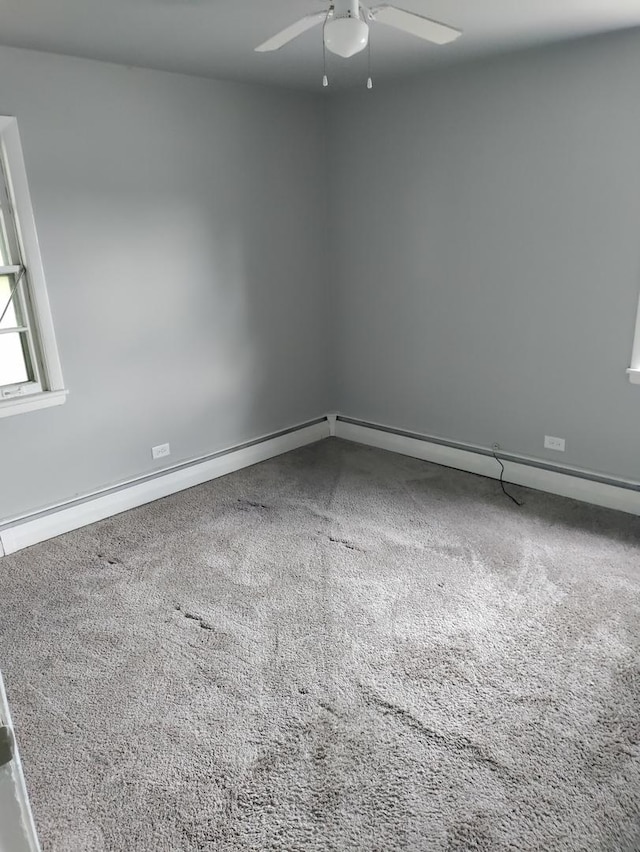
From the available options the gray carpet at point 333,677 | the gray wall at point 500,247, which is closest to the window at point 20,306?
the gray carpet at point 333,677

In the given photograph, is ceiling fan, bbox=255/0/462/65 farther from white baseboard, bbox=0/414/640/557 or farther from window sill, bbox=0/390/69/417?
white baseboard, bbox=0/414/640/557

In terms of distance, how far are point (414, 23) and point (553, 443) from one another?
8.28ft

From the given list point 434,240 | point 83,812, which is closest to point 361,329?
point 434,240

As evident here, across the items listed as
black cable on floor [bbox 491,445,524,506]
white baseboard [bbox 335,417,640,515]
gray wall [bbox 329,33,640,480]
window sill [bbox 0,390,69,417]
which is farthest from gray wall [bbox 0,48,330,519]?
black cable on floor [bbox 491,445,524,506]

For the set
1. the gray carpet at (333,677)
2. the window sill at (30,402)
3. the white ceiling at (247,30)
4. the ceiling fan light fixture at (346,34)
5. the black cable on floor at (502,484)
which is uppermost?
the white ceiling at (247,30)

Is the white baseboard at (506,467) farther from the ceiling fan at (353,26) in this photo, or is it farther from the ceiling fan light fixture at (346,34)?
the ceiling fan light fixture at (346,34)

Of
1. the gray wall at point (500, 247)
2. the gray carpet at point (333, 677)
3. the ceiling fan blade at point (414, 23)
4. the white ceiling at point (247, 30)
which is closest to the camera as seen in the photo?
the gray carpet at point (333, 677)

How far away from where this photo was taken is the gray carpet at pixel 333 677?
1.89 meters

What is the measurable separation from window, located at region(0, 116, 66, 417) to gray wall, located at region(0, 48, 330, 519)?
0.07 metres

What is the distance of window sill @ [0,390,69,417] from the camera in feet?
10.8

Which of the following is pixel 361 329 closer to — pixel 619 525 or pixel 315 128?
pixel 315 128

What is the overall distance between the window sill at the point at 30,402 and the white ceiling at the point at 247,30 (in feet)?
5.48

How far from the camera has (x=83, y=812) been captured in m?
1.93

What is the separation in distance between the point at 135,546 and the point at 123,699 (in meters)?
1.20
